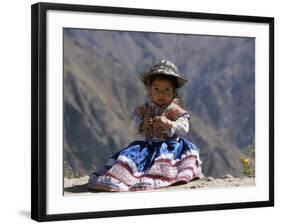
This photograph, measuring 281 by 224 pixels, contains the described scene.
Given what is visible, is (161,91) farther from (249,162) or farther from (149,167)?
(249,162)

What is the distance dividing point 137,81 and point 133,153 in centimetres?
43

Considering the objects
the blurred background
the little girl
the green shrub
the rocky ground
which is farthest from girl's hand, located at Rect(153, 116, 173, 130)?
the green shrub

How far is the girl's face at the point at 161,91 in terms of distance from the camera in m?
5.43

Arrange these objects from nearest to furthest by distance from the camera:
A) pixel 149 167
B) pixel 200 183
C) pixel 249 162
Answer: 1. pixel 149 167
2. pixel 200 183
3. pixel 249 162

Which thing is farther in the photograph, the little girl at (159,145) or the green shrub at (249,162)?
the green shrub at (249,162)

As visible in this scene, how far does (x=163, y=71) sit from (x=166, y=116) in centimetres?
27

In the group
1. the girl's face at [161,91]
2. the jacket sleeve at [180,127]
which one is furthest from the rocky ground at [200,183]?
the girl's face at [161,91]

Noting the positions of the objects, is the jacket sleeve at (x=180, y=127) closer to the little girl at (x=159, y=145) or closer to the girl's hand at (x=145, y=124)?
the little girl at (x=159, y=145)

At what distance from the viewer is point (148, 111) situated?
5418 millimetres

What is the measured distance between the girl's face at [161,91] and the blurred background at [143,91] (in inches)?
2.7

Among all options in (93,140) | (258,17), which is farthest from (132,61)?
(258,17)

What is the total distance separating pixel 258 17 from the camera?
5.72 metres

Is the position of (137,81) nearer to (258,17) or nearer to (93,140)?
(93,140)

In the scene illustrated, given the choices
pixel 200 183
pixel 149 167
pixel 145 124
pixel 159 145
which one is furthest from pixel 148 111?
pixel 200 183
